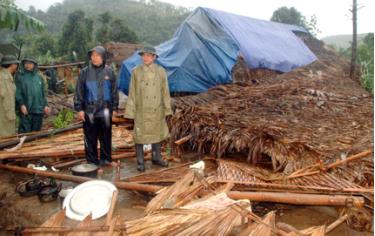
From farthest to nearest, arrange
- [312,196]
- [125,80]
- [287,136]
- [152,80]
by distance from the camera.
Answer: [125,80], [152,80], [287,136], [312,196]

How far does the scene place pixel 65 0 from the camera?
178 feet

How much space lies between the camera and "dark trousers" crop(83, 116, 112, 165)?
485cm

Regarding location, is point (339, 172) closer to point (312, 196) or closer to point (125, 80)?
point (312, 196)

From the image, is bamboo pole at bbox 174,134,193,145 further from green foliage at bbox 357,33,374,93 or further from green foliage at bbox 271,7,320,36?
green foliage at bbox 271,7,320,36

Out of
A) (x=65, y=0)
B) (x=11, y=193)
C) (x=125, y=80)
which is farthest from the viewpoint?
(x=65, y=0)

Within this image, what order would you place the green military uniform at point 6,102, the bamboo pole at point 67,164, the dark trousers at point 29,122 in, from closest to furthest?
1. the bamboo pole at point 67,164
2. the green military uniform at point 6,102
3. the dark trousers at point 29,122

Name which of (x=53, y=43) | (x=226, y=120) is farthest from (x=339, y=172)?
(x=53, y=43)

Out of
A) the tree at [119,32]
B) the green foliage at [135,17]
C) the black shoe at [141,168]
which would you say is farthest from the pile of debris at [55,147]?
the green foliage at [135,17]

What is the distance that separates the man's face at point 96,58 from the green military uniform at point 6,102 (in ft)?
5.04

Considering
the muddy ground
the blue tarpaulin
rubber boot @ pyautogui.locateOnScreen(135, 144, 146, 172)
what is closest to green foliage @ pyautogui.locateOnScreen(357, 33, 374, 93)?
the blue tarpaulin

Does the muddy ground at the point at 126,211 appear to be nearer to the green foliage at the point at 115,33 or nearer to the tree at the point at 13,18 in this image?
the tree at the point at 13,18

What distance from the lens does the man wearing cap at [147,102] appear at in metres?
4.83

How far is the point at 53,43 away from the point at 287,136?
792 inches

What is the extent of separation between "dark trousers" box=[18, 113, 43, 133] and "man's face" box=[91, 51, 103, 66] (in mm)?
1977
